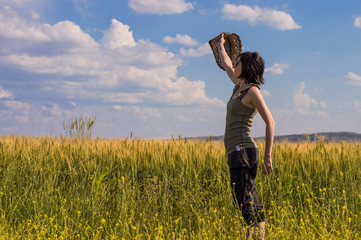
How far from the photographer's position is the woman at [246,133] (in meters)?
3.67

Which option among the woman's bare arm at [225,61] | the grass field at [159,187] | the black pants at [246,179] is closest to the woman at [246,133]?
the black pants at [246,179]

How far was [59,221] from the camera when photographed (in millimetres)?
5293

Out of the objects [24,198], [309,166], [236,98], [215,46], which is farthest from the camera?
[309,166]

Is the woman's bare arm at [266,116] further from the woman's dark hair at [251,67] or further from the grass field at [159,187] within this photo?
the grass field at [159,187]

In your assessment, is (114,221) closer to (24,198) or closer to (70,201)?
(70,201)

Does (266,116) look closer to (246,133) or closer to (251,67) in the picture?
(246,133)

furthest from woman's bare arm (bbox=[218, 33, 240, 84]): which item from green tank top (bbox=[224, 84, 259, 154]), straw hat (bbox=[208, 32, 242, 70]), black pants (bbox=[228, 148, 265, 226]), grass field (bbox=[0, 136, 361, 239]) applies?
grass field (bbox=[0, 136, 361, 239])

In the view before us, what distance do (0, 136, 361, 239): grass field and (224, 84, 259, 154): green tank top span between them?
65.4 inches

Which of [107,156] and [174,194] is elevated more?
[107,156]

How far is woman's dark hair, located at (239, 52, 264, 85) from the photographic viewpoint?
12.4ft

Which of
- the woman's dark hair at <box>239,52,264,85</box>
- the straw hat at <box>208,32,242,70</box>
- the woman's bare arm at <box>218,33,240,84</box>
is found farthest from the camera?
the straw hat at <box>208,32,242,70</box>

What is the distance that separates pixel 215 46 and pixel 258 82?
1.47 meters

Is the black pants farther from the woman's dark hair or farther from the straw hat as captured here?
the straw hat

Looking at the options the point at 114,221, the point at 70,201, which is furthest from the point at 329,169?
the point at 70,201
